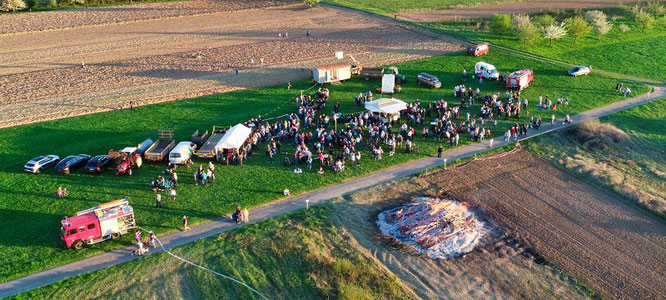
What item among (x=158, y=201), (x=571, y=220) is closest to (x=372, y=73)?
(x=571, y=220)

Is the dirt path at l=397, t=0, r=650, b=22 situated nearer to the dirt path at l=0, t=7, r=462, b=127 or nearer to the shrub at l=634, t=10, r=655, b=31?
the dirt path at l=0, t=7, r=462, b=127

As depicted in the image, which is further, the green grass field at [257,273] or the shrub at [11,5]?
the shrub at [11,5]

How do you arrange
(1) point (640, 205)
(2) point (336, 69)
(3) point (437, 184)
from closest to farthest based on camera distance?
(1) point (640, 205) → (3) point (437, 184) → (2) point (336, 69)

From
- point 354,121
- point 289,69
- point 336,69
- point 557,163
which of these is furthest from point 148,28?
point 557,163

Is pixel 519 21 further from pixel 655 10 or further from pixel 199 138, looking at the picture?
pixel 199 138

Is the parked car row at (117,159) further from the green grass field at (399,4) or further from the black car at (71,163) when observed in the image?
the green grass field at (399,4)

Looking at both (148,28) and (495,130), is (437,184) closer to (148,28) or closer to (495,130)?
(495,130)

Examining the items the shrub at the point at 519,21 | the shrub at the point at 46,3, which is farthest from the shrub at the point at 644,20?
the shrub at the point at 46,3
